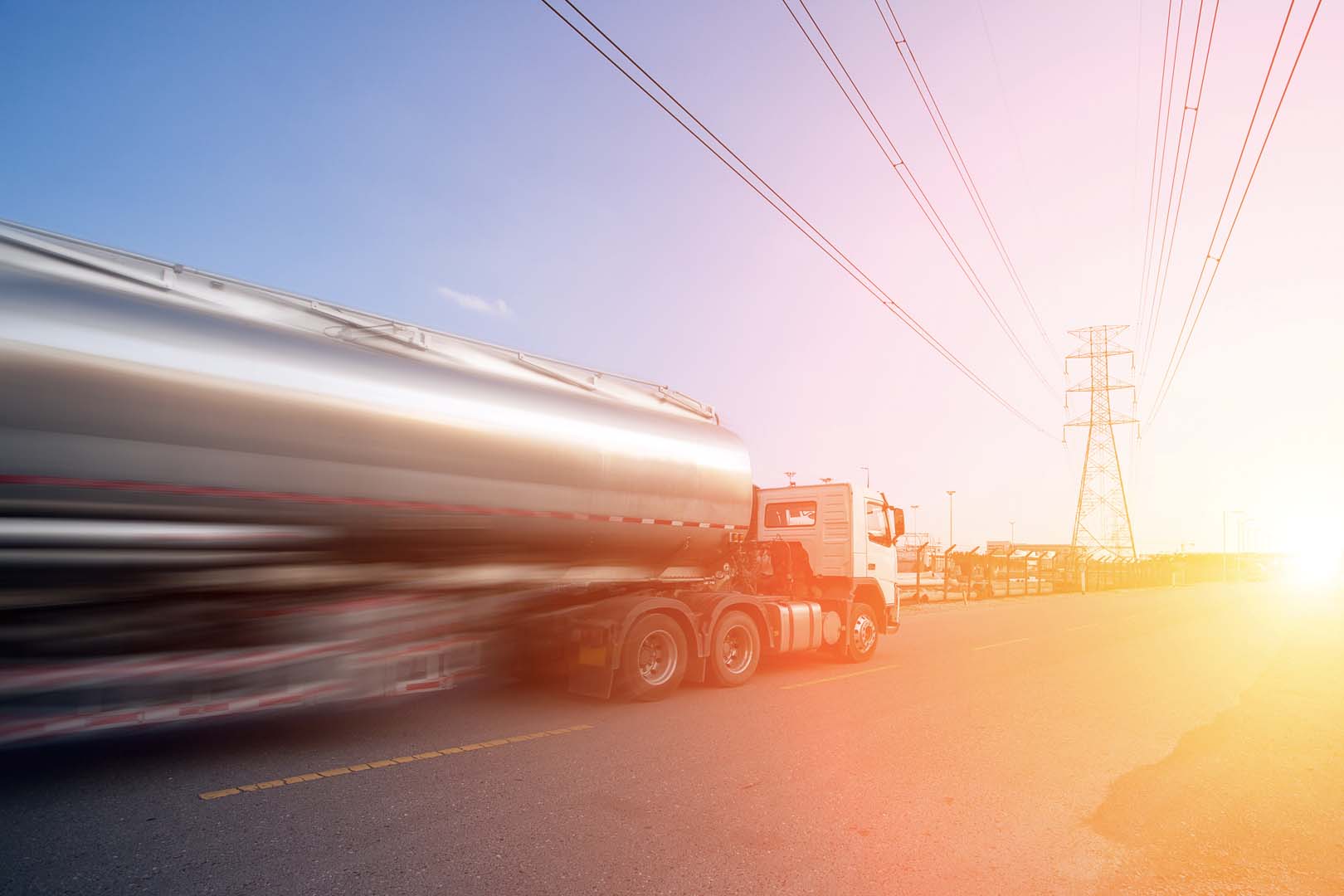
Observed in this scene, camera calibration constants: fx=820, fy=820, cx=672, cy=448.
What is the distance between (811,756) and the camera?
6555 millimetres

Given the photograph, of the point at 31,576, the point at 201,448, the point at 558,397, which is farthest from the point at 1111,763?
the point at 31,576

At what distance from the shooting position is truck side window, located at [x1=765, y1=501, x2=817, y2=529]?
12.4 metres

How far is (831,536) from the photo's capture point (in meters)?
12.2

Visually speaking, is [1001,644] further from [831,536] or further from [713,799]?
[713,799]

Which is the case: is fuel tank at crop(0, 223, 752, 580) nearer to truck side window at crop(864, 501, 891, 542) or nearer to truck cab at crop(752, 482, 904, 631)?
Result: truck cab at crop(752, 482, 904, 631)

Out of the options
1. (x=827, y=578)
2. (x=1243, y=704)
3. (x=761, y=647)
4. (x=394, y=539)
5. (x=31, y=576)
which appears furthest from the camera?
(x=827, y=578)

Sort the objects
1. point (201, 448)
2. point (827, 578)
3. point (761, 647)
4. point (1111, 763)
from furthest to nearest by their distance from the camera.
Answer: point (827, 578)
point (761, 647)
point (1111, 763)
point (201, 448)

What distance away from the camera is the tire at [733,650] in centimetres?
988

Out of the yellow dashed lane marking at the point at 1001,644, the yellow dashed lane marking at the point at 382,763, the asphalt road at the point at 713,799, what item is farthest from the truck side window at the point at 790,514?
the yellow dashed lane marking at the point at 382,763

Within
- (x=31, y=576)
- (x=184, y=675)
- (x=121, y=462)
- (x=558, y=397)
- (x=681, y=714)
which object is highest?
(x=558, y=397)

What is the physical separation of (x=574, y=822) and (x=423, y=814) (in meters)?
0.93

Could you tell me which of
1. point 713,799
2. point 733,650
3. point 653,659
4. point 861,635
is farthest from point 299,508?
point 861,635

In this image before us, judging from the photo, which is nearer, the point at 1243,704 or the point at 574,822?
the point at 574,822

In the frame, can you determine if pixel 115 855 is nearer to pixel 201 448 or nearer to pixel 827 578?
pixel 201 448
